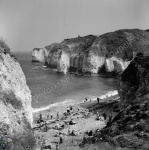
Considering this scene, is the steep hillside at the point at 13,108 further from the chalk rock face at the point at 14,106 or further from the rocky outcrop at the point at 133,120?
the rocky outcrop at the point at 133,120

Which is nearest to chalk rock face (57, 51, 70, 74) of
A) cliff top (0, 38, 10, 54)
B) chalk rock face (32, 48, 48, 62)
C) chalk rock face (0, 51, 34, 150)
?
chalk rock face (32, 48, 48, 62)

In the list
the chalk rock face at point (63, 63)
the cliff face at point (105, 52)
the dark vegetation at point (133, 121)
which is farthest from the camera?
the chalk rock face at point (63, 63)

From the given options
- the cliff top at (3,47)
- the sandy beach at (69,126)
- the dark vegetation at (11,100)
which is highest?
the cliff top at (3,47)

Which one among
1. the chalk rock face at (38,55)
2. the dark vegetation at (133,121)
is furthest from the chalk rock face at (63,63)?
the dark vegetation at (133,121)

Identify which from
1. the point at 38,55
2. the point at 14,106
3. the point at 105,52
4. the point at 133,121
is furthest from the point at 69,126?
the point at 38,55

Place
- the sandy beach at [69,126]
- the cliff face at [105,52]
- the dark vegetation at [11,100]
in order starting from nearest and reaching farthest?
the dark vegetation at [11,100]
the sandy beach at [69,126]
the cliff face at [105,52]

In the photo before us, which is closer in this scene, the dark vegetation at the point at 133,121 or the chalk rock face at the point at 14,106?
the dark vegetation at the point at 133,121
